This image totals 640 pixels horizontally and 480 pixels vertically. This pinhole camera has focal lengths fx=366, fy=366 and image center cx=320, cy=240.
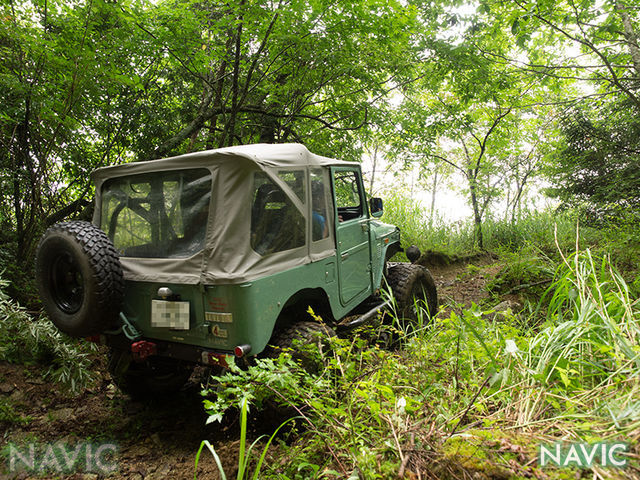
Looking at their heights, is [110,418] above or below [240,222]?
below

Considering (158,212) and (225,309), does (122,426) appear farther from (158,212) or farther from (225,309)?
(158,212)

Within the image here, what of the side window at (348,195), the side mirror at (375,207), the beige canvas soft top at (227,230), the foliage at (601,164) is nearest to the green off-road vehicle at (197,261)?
the beige canvas soft top at (227,230)

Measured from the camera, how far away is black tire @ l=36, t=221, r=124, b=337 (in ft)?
7.58

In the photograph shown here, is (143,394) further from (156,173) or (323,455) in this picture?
(323,455)

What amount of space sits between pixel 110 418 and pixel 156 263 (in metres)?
1.60

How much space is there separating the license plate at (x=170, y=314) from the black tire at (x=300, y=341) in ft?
1.96

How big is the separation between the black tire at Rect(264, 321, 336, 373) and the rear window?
83 cm

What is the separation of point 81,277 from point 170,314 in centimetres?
63

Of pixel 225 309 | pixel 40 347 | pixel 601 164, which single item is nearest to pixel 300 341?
pixel 225 309

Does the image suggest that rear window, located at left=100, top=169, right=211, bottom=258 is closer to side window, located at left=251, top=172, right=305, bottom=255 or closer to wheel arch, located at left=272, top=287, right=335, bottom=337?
side window, located at left=251, top=172, right=305, bottom=255

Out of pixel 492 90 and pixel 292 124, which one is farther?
pixel 292 124

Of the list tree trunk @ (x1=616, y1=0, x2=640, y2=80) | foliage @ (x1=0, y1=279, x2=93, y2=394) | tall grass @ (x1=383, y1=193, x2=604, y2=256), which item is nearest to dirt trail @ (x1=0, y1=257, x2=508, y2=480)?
foliage @ (x1=0, y1=279, x2=93, y2=394)

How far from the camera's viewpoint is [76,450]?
265 centimetres

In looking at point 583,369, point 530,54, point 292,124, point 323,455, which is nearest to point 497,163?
point 530,54
